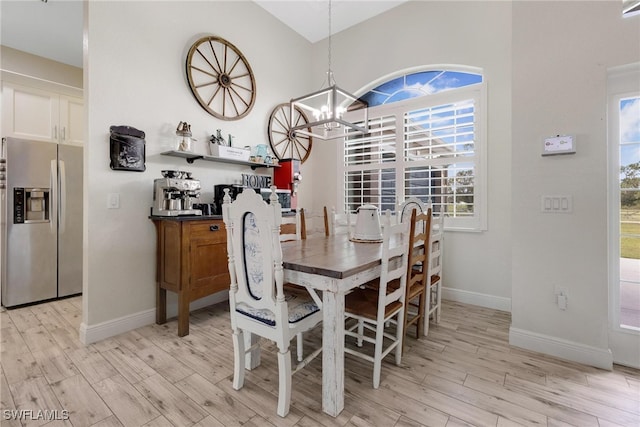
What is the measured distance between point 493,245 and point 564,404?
5.32 feet

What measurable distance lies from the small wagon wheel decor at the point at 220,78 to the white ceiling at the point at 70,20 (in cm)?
91

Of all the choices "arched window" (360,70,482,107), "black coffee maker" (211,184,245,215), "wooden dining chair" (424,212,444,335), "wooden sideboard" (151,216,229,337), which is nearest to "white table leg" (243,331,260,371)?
"wooden sideboard" (151,216,229,337)

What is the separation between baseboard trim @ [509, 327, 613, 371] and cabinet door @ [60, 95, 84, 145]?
16.5 ft

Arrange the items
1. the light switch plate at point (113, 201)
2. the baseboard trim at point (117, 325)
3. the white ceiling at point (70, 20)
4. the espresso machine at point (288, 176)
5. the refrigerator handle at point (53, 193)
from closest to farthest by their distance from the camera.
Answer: the baseboard trim at point (117, 325), the light switch plate at point (113, 201), the white ceiling at point (70, 20), the refrigerator handle at point (53, 193), the espresso machine at point (288, 176)

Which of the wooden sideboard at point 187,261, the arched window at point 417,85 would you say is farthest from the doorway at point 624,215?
the wooden sideboard at point 187,261

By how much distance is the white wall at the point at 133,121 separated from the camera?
224 cm

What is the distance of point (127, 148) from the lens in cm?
236

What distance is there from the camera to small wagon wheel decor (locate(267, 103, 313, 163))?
3.71 meters

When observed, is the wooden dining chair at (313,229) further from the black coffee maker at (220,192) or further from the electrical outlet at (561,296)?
the electrical outlet at (561,296)

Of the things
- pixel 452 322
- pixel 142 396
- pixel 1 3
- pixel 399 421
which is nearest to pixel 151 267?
pixel 142 396

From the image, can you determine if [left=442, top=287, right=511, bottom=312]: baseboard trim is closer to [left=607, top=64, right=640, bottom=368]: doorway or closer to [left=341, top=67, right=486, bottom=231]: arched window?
[left=341, top=67, right=486, bottom=231]: arched window

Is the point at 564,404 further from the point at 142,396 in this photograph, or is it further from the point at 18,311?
the point at 18,311

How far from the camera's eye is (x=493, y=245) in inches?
115

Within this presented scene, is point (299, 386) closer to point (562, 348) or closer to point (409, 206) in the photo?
point (562, 348)
